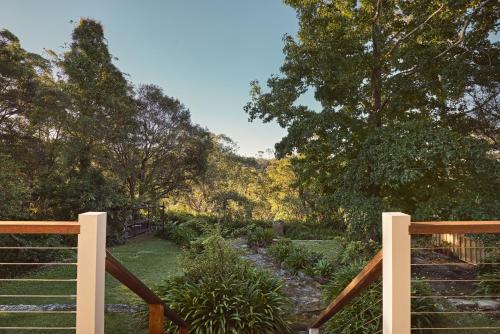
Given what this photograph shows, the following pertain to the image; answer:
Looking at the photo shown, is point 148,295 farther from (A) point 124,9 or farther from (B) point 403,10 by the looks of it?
(A) point 124,9

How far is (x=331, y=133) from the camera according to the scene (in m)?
7.87

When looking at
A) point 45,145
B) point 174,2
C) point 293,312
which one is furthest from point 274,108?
point 45,145

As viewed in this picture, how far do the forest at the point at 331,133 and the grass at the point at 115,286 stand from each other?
74 cm

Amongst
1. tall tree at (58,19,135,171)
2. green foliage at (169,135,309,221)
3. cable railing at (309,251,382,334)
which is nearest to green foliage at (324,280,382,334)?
cable railing at (309,251,382,334)

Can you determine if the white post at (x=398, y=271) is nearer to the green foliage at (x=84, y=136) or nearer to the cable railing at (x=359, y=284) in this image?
the cable railing at (x=359, y=284)

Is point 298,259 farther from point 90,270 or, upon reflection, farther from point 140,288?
point 90,270

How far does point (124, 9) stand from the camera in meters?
11.5

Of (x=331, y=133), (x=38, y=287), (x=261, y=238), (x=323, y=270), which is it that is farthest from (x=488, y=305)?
(x=38, y=287)

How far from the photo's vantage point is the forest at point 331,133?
20.6 feet

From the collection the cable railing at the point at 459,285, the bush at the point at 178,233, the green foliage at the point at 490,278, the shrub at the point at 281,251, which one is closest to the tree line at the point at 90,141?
the bush at the point at 178,233

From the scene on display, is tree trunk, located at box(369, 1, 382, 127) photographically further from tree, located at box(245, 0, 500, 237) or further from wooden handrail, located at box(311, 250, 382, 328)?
wooden handrail, located at box(311, 250, 382, 328)

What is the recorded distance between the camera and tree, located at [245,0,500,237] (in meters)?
7.24

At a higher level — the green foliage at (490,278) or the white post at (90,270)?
the white post at (90,270)

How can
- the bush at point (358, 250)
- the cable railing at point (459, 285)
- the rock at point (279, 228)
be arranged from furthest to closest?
the rock at point (279, 228), the bush at point (358, 250), the cable railing at point (459, 285)
